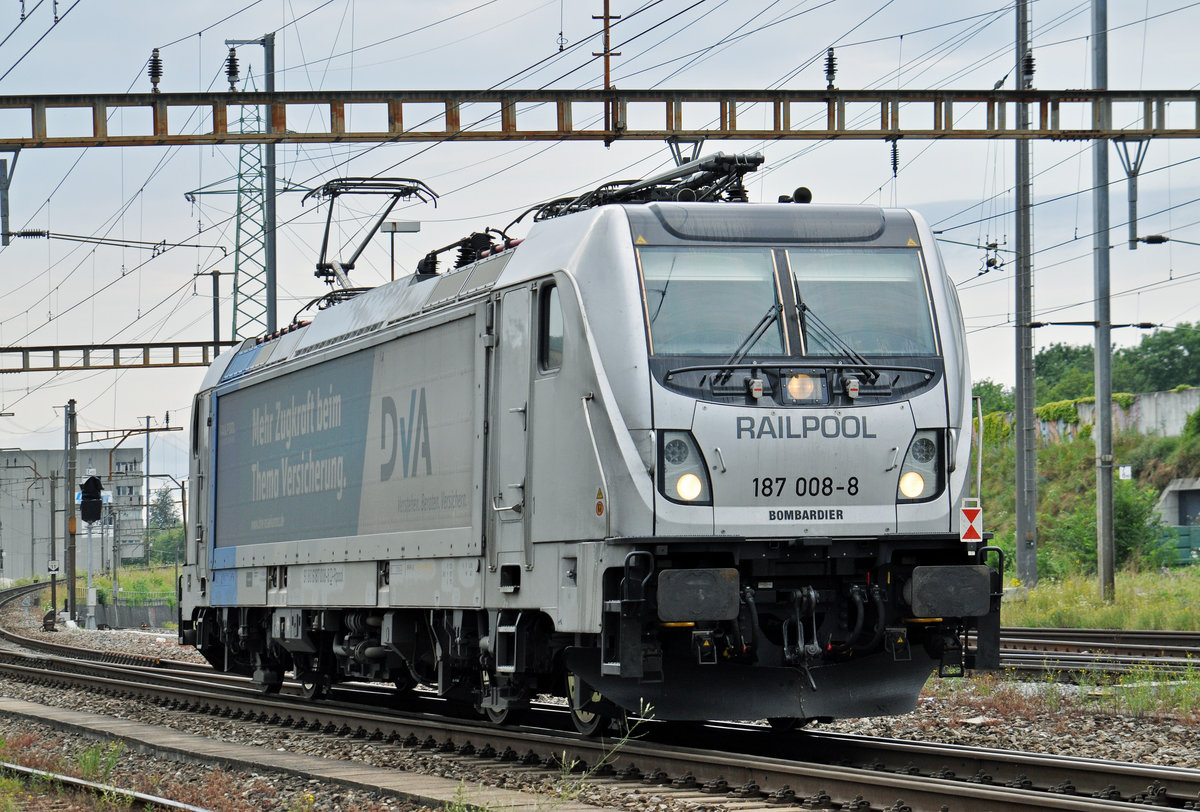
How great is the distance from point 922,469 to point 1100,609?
1483 cm

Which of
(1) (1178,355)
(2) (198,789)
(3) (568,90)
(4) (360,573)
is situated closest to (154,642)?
(3) (568,90)

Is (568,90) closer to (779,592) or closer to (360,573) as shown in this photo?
(360,573)

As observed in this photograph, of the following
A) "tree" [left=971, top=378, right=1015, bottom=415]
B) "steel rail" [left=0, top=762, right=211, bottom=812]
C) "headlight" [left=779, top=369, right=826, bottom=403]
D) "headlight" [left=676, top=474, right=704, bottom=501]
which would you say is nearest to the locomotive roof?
"headlight" [left=779, top=369, right=826, bottom=403]

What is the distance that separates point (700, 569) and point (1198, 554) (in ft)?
116

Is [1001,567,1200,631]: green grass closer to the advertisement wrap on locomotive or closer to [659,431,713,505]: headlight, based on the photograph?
the advertisement wrap on locomotive

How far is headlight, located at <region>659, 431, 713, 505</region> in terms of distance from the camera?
9320 millimetres

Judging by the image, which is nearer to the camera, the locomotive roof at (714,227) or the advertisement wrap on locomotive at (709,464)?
the advertisement wrap on locomotive at (709,464)

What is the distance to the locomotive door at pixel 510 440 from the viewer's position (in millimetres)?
10570

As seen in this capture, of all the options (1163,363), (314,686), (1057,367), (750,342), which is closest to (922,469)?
(750,342)

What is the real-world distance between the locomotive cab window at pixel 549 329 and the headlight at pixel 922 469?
2395mm

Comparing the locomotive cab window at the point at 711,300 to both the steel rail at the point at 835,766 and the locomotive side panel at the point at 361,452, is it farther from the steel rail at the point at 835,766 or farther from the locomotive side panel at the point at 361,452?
the steel rail at the point at 835,766

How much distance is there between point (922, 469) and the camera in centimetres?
980

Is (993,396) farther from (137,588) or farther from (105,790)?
(105,790)

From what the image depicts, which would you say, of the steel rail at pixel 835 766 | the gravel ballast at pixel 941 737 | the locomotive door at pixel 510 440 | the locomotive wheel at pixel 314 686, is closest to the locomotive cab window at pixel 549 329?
the locomotive door at pixel 510 440
